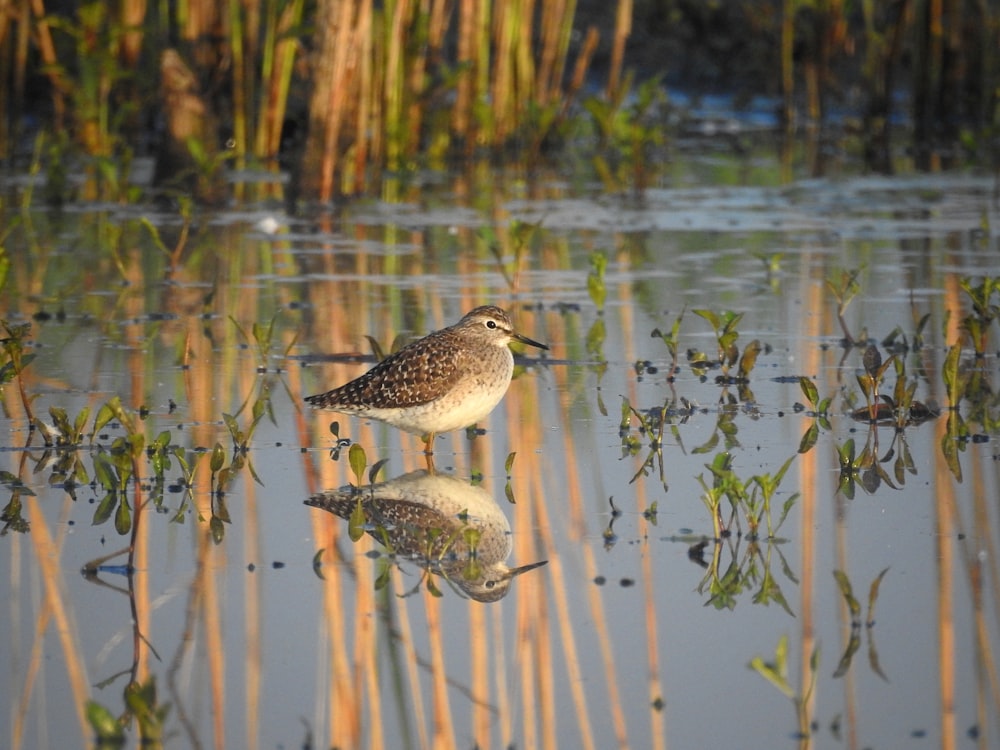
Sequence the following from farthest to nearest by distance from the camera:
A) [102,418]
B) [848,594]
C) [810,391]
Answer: [810,391] < [102,418] < [848,594]

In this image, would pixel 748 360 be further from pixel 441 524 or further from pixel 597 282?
pixel 441 524

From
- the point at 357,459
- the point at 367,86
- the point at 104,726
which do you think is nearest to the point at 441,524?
the point at 357,459

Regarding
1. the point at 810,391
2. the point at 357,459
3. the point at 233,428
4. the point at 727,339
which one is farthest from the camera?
the point at 727,339

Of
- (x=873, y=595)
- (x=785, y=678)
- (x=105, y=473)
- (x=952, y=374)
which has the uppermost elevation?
(x=952, y=374)

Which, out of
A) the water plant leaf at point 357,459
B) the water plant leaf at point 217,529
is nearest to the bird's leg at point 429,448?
the water plant leaf at point 357,459

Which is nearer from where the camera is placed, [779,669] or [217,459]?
[779,669]

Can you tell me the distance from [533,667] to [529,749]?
42 cm

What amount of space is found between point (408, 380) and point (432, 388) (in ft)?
0.38

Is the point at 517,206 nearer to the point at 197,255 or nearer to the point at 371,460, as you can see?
the point at 197,255

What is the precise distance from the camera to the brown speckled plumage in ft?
20.9

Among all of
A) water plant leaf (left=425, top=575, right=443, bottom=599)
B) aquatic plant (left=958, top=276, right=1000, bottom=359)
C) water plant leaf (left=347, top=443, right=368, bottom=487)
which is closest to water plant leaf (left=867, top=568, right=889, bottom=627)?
water plant leaf (left=425, top=575, right=443, bottom=599)

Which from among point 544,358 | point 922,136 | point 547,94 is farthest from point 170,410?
point 922,136

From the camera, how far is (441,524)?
17.7 feet

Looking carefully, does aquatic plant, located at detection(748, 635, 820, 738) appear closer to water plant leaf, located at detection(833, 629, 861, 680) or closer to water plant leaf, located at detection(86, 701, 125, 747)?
water plant leaf, located at detection(833, 629, 861, 680)
